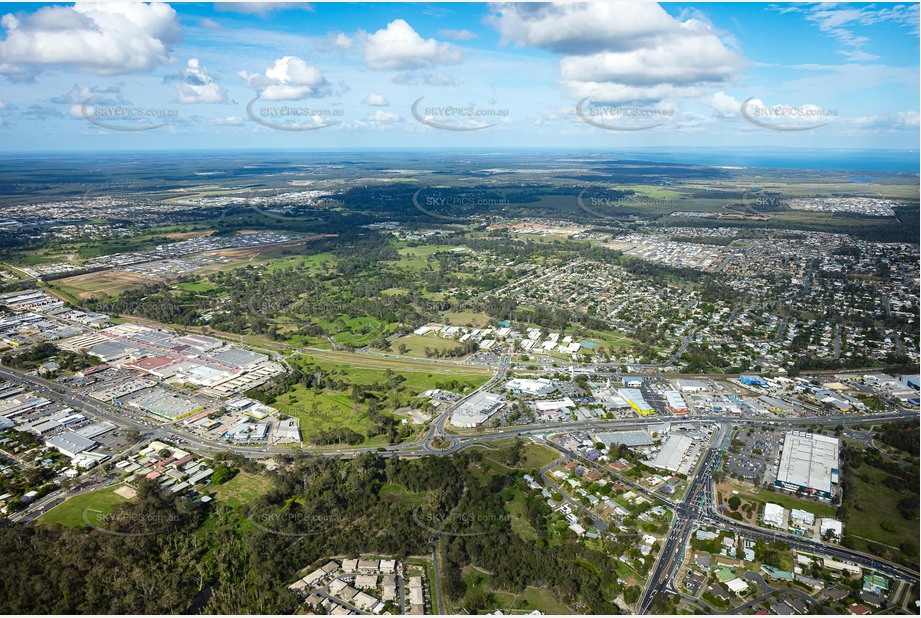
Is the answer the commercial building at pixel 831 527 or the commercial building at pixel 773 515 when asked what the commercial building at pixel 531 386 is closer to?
the commercial building at pixel 773 515

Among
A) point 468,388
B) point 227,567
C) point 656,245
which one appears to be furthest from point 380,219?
point 227,567

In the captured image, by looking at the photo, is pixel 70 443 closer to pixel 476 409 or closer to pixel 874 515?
pixel 476 409

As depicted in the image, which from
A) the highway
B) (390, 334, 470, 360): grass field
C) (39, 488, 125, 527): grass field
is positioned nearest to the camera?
the highway

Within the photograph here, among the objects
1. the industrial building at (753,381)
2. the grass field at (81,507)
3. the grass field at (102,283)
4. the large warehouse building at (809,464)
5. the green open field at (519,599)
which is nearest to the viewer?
the green open field at (519,599)

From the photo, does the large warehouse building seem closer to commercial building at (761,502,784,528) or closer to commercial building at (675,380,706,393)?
commercial building at (761,502,784,528)

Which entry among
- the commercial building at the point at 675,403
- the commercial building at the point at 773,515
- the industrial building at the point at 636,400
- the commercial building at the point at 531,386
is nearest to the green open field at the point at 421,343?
the commercial building at the point at 531,386

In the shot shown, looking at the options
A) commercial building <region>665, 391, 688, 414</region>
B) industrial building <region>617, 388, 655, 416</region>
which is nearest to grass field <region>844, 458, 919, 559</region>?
commercial building <region>665, 391, 688, 414</region>
